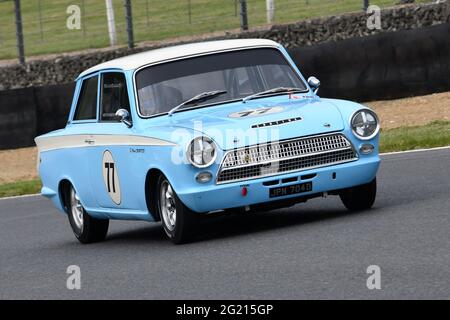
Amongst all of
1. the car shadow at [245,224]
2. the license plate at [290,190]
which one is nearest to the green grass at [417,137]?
the car shadow at [245,224]

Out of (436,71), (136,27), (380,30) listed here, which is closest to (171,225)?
(436,71)

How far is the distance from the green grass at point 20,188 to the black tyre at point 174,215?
9353 millimetres

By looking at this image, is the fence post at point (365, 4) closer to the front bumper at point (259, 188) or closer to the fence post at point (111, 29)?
the fence post at point (111, 29)

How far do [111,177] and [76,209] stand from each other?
131 centimetres

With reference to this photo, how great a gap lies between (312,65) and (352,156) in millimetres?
11280

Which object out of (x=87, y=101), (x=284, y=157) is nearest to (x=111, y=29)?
(x=87, y=101)

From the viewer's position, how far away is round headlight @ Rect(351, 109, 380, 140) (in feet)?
35.1

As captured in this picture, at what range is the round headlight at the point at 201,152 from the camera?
10.2m

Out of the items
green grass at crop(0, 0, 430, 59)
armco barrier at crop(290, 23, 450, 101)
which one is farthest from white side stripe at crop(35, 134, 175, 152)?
green grass at crop(0, 0, 430, 59)

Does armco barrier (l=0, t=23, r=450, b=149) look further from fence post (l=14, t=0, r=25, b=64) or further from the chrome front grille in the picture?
the chrome front grille

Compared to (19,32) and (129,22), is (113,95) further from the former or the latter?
(19,32)

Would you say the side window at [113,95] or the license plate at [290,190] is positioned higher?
the side window at [113,95]

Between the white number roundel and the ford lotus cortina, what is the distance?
1cm

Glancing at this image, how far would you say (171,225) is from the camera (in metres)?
10.6
